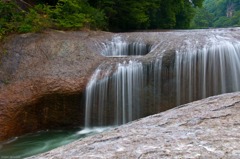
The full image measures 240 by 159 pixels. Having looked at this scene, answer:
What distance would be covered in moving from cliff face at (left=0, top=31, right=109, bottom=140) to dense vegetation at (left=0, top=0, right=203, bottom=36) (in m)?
Result: 1.13

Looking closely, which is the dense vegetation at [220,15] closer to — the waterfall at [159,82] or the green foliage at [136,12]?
the green foliage at [136,12]

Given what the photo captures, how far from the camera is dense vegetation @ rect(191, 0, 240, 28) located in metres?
57.6

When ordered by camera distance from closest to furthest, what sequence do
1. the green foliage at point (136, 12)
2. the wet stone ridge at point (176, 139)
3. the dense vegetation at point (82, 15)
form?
the wet stone ridge at point (176, 139)
the dense vegetation at point (82, 15)
the green foliage at point (136, 12)

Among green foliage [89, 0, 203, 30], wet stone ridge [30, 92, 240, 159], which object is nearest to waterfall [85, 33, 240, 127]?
wet stone ridge [30, 92, 240, 159]

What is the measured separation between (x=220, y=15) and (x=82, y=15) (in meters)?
68.8

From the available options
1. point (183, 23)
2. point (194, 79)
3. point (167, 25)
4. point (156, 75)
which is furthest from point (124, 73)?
point (183, 23)

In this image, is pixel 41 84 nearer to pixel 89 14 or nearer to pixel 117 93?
pixel 117 93

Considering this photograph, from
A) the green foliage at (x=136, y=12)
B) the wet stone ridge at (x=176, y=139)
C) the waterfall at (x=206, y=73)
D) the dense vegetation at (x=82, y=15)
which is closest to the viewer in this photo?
the wet stone ridge at (x=176, y=139)

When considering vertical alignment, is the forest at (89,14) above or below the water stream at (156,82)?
above

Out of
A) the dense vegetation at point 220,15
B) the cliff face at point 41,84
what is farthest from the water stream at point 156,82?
the dense vegetation at point 220,15

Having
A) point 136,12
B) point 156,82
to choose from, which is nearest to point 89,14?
point 136,12

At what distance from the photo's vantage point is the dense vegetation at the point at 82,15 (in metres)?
8.70

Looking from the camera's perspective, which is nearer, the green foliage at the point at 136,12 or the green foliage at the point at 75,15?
the green foliage at the point at 75,15

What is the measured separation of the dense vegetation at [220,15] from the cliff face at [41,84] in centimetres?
5088
